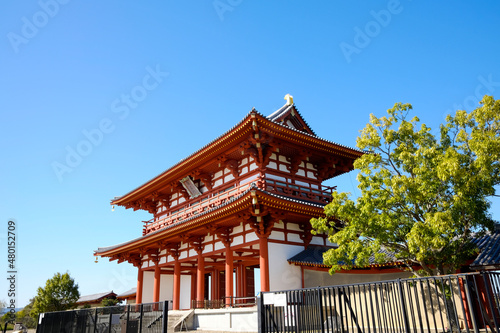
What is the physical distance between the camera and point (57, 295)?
39.2 metres

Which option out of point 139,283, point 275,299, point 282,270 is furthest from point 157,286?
point 275,299

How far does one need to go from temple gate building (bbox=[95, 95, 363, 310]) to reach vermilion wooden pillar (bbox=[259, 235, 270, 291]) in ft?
0.15

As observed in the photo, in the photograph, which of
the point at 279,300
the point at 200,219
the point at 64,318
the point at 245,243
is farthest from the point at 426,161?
the point at 64,318

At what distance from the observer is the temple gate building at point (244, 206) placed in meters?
17.5

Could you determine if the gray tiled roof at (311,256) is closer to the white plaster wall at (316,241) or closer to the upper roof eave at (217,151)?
the white plaster wall at (316,241)

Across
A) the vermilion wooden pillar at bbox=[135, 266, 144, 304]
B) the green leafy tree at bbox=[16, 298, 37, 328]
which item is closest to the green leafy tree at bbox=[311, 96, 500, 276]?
the vermilion wooden pillar at bbox=[135, 266, 144, 304]

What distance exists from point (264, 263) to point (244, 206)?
113 inches

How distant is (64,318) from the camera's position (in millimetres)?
15422

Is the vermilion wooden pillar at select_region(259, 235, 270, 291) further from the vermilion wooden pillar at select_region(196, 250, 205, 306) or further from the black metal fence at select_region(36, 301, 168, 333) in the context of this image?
the black metal fence at select_region(36, 301, 168, 333)

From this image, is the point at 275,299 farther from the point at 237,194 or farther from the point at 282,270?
the point at 237,194

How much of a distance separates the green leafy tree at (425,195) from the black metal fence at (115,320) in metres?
6.19

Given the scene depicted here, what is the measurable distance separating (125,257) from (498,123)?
82.0 feet

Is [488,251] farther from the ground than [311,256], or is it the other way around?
[311,256]

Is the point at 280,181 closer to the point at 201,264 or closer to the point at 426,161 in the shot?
the point at 201,264
